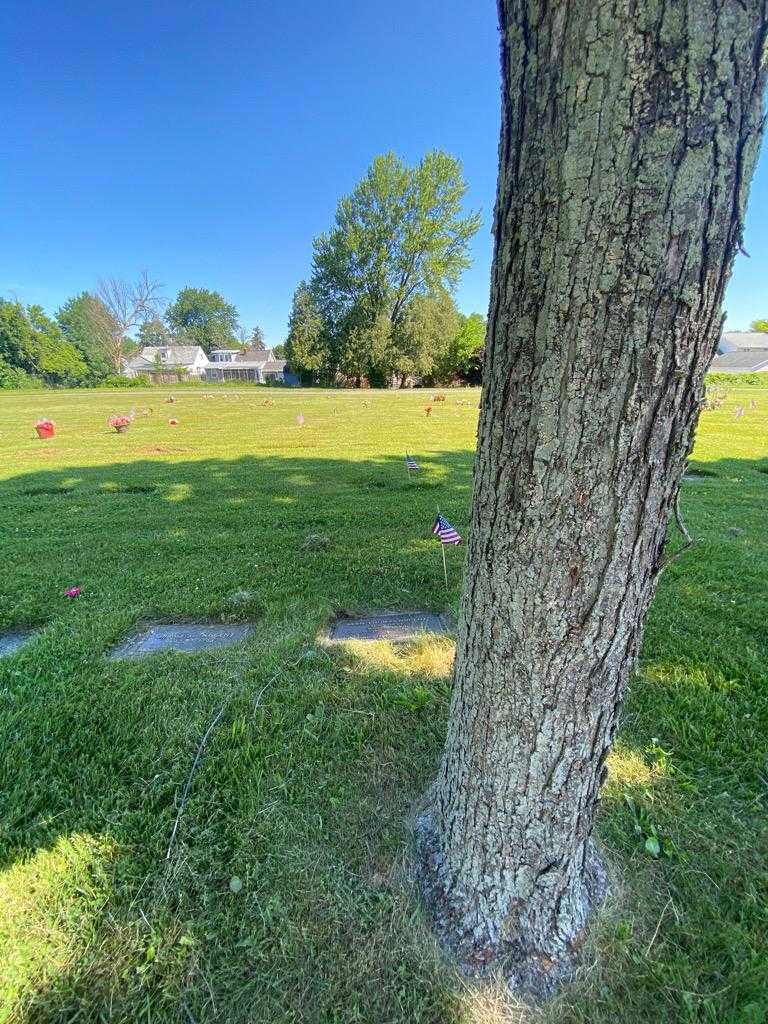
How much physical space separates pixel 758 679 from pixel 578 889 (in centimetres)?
144

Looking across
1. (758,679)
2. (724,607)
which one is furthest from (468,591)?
(724,607)

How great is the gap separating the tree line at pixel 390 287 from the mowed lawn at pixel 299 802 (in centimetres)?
3249

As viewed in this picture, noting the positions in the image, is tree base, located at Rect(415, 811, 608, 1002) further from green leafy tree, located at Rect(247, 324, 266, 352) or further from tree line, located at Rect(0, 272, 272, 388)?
green leafy tree, located at Rect(247, 324, 266, 352)

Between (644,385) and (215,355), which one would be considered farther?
(215,355)

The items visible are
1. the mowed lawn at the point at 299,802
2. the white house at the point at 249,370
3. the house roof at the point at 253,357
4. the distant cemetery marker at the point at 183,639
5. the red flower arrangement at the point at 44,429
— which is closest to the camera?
the mowed lawn at the point at 299,802

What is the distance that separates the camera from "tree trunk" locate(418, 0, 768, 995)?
2.17 feet

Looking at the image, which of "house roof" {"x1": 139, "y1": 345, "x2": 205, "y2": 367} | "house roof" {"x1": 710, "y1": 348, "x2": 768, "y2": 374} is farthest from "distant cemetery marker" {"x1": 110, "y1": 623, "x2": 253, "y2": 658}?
"house roof" {"x1": 139, "y1": 345, "x2": 205, "y2": 367}

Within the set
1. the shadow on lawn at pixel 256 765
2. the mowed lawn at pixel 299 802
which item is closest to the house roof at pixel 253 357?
the shadow on lawn at pixel 256 765

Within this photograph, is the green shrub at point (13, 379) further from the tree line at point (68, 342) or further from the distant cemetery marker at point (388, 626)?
the distant cemetery marker at point (388, 626)

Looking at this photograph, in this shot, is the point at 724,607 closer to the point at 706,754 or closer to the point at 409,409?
the point at 706,754

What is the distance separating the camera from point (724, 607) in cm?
263

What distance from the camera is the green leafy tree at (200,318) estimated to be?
6588cm

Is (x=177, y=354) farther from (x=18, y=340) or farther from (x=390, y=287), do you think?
(x=390, y=287)

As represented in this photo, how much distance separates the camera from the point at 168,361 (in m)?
51.7
